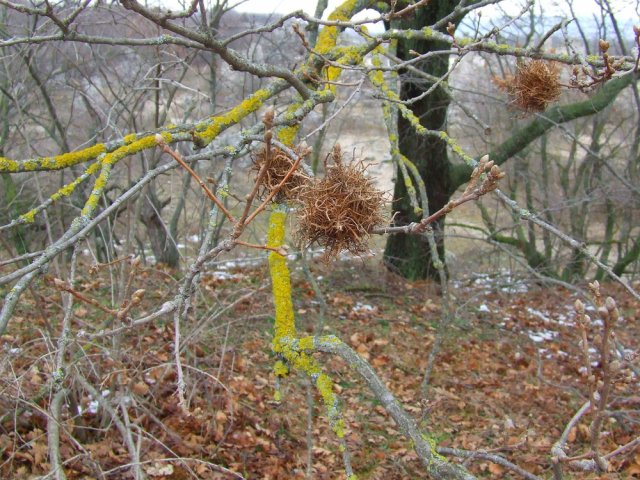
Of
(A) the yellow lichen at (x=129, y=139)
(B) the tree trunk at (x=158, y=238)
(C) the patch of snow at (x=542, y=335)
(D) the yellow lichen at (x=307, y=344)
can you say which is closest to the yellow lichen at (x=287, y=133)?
(A) the yellow lichen at (x=129, y=139)

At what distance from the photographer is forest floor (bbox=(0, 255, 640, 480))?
3.95 m

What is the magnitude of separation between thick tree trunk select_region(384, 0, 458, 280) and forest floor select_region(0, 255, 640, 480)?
439 mm

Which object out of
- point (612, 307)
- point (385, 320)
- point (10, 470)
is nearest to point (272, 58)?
point (385, 320)

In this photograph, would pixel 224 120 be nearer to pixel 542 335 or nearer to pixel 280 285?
pixel 280 285

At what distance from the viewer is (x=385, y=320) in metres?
7.24

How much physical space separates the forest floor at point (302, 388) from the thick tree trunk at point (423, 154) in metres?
0.44

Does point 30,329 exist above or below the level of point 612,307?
below

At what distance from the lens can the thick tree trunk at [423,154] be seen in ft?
23.4

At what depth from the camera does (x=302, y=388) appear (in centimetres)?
548

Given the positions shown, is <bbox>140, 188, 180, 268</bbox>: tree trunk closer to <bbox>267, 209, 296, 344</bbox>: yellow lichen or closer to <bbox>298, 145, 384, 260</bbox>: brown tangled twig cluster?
<bbox>267, 209, 296, 344</bbox>: yellow lichen

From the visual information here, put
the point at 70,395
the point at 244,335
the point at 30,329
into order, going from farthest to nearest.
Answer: the point at 244,335 → the point at 30,329 → the point at 70,395

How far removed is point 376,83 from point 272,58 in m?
5.18

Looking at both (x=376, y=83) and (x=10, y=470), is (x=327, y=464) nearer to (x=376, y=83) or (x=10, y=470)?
(x=10, y=470)

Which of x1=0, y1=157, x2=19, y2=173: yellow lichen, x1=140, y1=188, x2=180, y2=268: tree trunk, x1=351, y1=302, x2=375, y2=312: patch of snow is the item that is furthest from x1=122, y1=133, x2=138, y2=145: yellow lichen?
x1=140, y1=188, x2=180, y2=268: tree trunk
